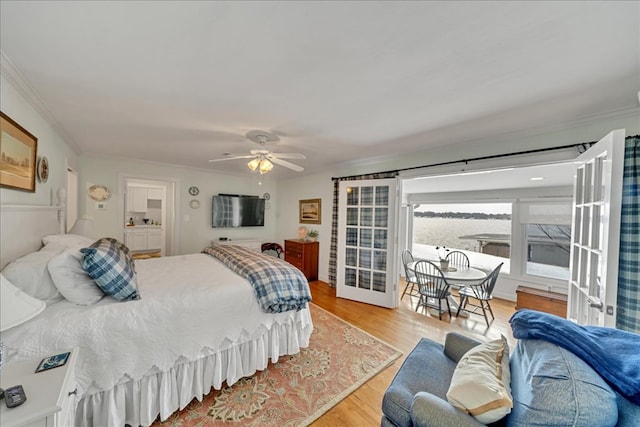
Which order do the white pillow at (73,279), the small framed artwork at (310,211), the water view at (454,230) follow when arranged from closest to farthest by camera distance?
the white pillow at (73,279) → the small framed artwork at (310,211) → the water view at (454,230)

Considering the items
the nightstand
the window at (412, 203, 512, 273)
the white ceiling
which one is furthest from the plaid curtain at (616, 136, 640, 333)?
the window at (412, 203, 512, 273)

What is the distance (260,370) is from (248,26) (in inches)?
99.7

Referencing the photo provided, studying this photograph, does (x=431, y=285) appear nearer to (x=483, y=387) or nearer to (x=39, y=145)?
(x=483, y=387)

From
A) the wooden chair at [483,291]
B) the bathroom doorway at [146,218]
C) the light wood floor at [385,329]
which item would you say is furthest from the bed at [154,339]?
the bathroom doorway at [146,218]

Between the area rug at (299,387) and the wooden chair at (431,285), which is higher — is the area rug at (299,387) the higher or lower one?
the lower one

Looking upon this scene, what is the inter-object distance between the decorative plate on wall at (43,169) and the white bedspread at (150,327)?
4.17 feet

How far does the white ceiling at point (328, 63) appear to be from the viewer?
3.50 feet

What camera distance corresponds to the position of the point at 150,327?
5.11 ft

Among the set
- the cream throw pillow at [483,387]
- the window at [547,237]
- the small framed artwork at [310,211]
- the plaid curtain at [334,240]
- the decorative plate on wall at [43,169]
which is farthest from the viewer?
the small framed artwork at [310,211]

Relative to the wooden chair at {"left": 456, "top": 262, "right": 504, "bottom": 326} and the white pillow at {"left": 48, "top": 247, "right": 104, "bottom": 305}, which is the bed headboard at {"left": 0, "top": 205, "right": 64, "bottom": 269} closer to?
the white pillow at {"left": 48, "top": 247, "right": 104, "bottom": 305}

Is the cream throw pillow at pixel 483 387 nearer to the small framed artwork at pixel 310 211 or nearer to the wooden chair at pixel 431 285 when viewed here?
the wooden chair at pixel 431 285

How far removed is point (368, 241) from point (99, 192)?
180 inches

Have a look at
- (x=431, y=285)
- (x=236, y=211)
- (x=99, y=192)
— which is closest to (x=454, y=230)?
(x=431, y=285)

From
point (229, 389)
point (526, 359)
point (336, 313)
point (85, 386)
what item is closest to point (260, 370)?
point (229, 389)
